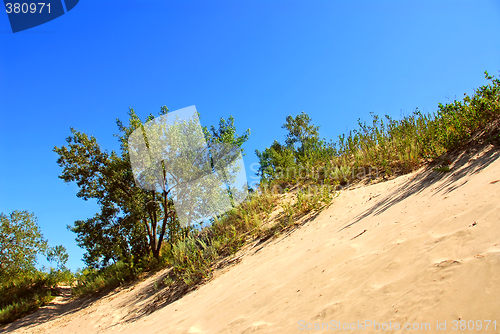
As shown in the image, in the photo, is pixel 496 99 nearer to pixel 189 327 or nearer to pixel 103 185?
pixel 189 327

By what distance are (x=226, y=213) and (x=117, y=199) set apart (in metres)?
5.80

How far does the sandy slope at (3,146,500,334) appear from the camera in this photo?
6.09 feet

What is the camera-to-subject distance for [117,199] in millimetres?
11742

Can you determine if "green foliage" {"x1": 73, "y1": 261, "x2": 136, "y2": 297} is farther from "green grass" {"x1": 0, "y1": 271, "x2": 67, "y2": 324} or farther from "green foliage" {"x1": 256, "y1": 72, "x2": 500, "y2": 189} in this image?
"green foliage" {"x1": 256, "y1": 72, "x2": 500, "y2": 189}

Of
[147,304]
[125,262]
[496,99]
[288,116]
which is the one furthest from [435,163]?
[288,116]

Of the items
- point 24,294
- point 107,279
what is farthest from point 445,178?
point 24,294

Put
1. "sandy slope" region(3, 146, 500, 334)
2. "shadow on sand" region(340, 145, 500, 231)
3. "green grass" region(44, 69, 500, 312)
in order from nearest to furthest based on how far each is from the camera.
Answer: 1. "sandy slope" region(3, 146, 500, 334)
2. "shadow on sand" region(340, 145, 500, 231)
3. "green grass" region(44, 69, 500, 312)

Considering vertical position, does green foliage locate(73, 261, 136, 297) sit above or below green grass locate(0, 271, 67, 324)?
below

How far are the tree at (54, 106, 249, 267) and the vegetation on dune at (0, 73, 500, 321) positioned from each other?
4 centimetres

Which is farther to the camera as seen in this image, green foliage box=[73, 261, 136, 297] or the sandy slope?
green foliage box=[73, 261, 136, 297]

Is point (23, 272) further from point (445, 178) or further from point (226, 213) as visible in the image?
point (445, 178)

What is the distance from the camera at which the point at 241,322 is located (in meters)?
2.76

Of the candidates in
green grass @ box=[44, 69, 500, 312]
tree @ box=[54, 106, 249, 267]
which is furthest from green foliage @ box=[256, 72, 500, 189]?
tree @ box=[54, 106, 249, 267]

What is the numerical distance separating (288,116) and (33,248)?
17.0 m
